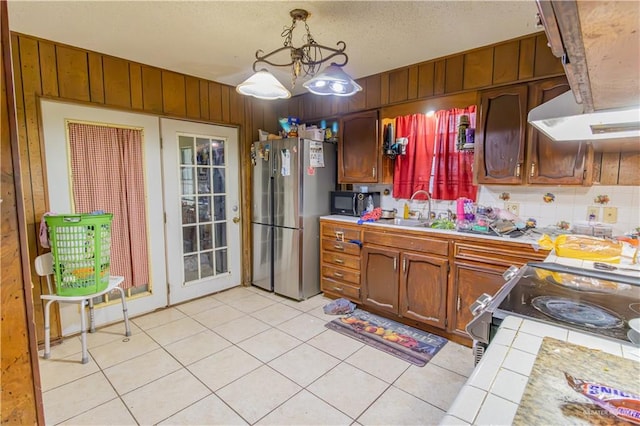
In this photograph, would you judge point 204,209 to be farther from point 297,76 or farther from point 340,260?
point 297,76

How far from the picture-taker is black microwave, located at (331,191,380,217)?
3.47 m

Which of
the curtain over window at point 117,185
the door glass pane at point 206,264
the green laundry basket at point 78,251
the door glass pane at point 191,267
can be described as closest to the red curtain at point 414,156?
the door glass pane at point 206,264

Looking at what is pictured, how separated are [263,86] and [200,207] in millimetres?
1856

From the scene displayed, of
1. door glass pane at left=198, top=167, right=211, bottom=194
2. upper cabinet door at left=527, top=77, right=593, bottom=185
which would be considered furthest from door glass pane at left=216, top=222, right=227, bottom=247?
upper cabinet door at left=527, top=77, right=593, bottom=185

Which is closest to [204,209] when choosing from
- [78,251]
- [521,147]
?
[78,251]

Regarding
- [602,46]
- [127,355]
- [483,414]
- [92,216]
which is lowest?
[127,355]

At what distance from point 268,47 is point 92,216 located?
1874mm

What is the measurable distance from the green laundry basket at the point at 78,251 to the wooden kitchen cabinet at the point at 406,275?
224cm

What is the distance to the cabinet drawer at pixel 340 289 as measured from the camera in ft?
10.8

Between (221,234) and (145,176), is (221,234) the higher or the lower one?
the lower one

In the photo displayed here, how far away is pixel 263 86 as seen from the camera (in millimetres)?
2146

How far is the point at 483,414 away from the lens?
62 centimetres

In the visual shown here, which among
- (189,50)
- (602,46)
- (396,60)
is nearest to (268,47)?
(189,50)

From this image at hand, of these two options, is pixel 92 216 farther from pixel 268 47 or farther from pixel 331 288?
pixel 331 288
